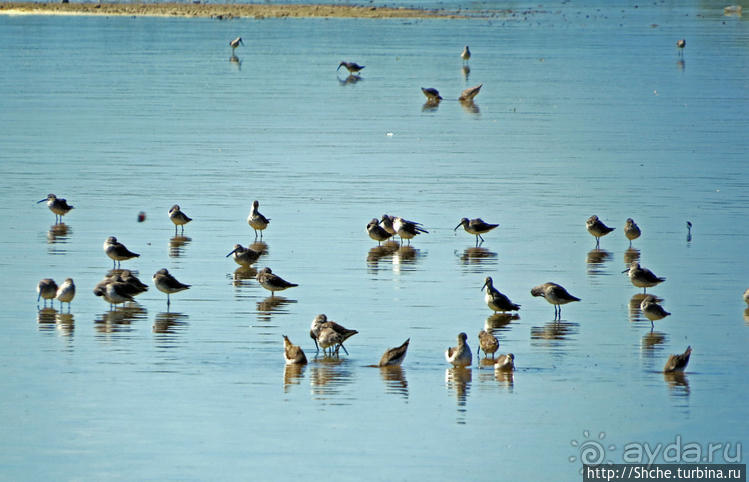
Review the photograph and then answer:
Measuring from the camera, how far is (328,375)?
1478cm

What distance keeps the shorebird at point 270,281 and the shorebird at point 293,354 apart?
2.94 metres

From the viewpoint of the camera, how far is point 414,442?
1274cm

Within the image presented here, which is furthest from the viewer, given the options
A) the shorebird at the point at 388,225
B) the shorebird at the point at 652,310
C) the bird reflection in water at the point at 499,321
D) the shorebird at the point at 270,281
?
the shorebird at the point at 388,225

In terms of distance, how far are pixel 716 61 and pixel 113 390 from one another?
4403cm

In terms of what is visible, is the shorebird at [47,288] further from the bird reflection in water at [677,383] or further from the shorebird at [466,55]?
the shorebird at [466,55]

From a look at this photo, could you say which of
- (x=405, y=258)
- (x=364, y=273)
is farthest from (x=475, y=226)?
(x=364, y=273)

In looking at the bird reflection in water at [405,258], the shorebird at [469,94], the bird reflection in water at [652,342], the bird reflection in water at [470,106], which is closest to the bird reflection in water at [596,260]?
the bird reflection in water at [405,258]

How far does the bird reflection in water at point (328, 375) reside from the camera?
46.7ft

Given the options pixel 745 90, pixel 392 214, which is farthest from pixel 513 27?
pixel 392 214

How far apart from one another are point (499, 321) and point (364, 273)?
3.10 meters

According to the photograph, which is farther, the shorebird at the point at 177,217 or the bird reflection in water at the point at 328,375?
the shorebird at the point at 177,217

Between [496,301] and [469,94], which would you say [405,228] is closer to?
[496,301]

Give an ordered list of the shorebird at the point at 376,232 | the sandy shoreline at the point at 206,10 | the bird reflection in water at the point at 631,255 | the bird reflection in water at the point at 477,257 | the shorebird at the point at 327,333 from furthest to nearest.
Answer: the sandy shoreline at the point at 206,10 < the shorebird at the point at 376,232 < the bird reflection in water at the point at 631,255 < the bird reflection in water at the point at 477,257 < the shorebird at the point at 327,333

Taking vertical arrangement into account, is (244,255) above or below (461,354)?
above
